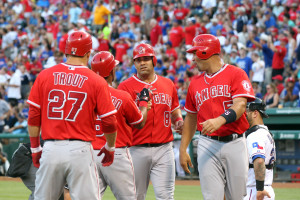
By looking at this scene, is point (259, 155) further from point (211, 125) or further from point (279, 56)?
point (279, 56)

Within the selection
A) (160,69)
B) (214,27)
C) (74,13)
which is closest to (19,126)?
(160,69)

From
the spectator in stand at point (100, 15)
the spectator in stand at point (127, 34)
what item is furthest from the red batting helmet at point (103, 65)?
the spectator in stand at point (100, 15)

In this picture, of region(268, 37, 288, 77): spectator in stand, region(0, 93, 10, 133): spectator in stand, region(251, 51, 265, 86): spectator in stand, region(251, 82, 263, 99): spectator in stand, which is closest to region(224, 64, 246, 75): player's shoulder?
region(251, 82, 263, 99): spectator in stand

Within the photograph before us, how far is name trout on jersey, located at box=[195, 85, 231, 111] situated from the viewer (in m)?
5.90

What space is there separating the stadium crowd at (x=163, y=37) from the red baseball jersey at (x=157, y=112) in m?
7.38

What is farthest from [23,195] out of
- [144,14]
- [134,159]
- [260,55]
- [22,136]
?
[144,14]

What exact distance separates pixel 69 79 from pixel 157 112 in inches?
79.5

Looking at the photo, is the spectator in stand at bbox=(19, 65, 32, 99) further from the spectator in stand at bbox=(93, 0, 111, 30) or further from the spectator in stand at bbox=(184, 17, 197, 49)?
the spectator in stand at bbox=(184, 17, 197, 49)

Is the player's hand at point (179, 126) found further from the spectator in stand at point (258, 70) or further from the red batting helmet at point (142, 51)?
the spectator in stand at point (258, 70)

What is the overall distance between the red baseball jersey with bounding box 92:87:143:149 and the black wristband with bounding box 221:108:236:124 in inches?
43.3

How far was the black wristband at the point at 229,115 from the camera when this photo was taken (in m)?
5.55

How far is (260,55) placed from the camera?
16.9 meters

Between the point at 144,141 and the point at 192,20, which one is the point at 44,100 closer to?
the point at 144,141

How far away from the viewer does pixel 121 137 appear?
6266 mm
